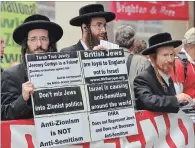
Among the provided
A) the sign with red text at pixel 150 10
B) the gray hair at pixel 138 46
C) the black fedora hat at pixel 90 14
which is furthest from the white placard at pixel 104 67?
the sign with red text at pixel 150 10

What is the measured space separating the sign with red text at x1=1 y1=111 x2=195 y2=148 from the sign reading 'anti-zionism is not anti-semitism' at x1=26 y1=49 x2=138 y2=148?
10 cm

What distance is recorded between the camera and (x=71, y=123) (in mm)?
4137

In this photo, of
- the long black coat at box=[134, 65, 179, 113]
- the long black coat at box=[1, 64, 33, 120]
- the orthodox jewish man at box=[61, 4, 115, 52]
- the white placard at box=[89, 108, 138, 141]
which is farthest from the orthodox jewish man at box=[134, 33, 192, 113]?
the long black coat at box=[1, 64, 33, 120]

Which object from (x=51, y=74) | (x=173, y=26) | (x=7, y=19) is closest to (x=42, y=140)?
(x=51, y=74)

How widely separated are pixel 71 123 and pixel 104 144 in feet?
1.25

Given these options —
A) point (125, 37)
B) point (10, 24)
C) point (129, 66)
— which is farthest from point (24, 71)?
point (10, 24)

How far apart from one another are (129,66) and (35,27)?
199 cm

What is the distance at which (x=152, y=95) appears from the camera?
15.8 feet

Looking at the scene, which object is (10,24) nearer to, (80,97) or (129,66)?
(129,66)

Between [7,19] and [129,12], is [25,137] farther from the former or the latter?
[129,12]

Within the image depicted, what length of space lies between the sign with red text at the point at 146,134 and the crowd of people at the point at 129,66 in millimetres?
112

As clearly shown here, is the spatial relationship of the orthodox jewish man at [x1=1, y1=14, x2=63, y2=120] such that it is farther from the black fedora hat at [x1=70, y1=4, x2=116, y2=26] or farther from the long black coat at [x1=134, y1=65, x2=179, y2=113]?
the long black coat at [x1=134, y1=65, x2=179, y2=113]

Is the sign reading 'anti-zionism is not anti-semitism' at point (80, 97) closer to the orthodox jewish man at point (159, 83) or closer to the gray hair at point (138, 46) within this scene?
the orthodox jewish man at point (159, 83)

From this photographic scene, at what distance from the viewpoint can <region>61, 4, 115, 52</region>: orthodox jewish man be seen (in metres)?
5.22
